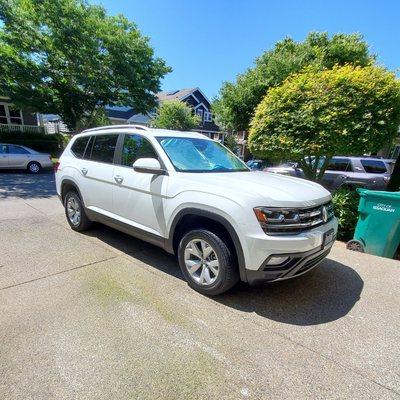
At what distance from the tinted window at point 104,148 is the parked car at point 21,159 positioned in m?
10.1

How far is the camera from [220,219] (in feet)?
9.20

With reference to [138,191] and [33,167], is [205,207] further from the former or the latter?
[33,167]

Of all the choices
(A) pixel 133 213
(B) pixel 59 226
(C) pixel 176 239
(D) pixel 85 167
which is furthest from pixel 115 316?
(B) pixel 59 226

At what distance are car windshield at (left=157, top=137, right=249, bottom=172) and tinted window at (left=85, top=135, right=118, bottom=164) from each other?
914 millimetres

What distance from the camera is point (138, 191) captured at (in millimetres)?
3580

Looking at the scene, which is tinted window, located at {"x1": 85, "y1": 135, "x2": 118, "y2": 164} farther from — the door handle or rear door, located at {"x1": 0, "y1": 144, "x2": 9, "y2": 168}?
rear door, located at {"x1": 0, "y1": 144, "x2": 9, "y2": 168}

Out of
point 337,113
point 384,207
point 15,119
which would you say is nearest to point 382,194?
point 384,207

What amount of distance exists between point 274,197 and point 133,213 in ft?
6.39

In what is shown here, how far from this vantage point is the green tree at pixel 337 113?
5.18m

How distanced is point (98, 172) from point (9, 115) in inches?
844

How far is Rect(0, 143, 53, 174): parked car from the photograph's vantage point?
474 inches

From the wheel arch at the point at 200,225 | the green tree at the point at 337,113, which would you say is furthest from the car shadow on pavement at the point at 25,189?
the green tree at the point at 337,113

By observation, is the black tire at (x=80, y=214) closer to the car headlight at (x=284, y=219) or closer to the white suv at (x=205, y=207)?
the white suv at (x=205, y=207)

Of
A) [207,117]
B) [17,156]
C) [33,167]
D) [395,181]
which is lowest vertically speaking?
[33,167]
